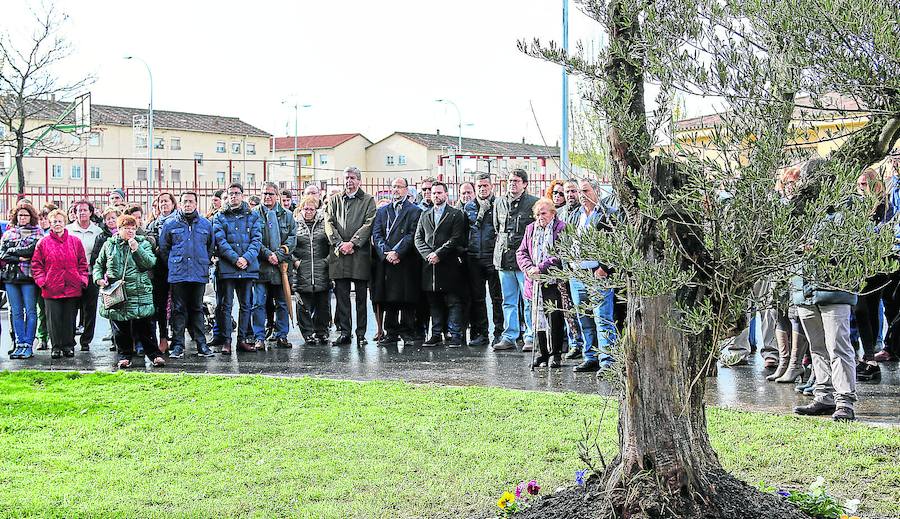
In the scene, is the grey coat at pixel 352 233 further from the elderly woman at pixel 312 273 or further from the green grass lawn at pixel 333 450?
the green grass lawn at pixel 333 450

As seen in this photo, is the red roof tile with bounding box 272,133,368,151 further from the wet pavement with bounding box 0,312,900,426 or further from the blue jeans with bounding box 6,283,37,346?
the wet pavement with bounding box 0,312,900,426

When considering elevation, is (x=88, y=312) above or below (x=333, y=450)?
above

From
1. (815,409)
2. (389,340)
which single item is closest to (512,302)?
(389,340)

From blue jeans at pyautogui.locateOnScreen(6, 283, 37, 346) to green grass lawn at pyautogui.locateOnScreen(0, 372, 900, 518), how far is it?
3468 millimetres

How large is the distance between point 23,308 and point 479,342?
249 inches

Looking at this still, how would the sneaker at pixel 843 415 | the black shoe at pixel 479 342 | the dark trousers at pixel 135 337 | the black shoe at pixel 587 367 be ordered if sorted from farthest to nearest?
the black shoe at pixel 479 342 < the dark trousers at pixel 135 337 < the black shoe at pixel 587 367 < the sneaker at pixel 843 415

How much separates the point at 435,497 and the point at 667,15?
3337mm

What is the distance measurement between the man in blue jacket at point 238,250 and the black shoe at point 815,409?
24.4ft

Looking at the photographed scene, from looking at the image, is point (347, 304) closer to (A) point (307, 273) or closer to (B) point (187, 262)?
(A) point (307, 273)

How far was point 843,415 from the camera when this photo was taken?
7805mm

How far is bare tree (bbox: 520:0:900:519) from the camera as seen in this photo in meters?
3.96

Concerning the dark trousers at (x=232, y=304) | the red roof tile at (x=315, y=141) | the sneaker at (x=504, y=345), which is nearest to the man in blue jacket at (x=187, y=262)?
the dark trousers at (x=232, y=304)

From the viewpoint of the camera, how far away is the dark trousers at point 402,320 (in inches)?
540

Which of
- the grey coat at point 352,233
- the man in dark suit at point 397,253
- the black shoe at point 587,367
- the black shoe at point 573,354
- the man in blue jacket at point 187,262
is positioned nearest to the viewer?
the black shoe at point 587,367
